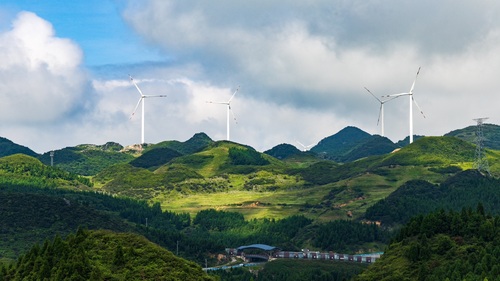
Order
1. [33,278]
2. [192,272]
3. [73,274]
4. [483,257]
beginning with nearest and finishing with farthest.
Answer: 1. [73,274]
2. [33,278]
3. [192,272]
4. [483,257]

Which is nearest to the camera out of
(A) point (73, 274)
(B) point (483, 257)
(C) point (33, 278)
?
(A) point (73, 274)

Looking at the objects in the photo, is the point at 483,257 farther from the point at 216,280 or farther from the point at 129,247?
the point at 129,247

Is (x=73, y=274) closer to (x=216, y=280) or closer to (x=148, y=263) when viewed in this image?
(x=148, y=263)

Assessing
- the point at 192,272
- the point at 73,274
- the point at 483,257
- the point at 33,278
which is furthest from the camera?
the point at 483,257

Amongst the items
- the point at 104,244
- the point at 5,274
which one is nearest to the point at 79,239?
the point at 104,244

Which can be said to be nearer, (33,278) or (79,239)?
(33,278)

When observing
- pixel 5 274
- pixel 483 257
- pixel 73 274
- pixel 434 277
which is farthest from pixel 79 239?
pixel 483 257
